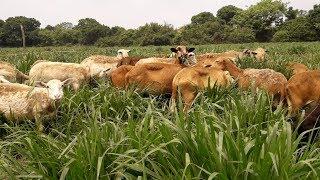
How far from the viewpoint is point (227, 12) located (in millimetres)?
81625

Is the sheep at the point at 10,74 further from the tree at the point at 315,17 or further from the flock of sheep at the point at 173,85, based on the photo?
the tree at the point at 315,17

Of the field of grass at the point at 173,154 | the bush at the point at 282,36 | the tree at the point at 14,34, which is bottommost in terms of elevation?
the bush at the point at 282,36

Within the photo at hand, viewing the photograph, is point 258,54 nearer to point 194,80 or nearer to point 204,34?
point 194,80

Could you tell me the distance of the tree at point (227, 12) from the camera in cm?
8100

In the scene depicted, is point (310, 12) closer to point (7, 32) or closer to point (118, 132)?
point (7, 32)

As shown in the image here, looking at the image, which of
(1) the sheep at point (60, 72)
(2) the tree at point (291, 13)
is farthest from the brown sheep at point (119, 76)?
(2) the tree at point (291, 13)

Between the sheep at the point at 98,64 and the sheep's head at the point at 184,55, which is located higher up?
the sheep's head at the point at 184,55

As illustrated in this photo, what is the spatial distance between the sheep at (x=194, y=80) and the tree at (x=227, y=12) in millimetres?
74664

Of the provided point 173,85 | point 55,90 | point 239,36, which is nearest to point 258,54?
point 173,85

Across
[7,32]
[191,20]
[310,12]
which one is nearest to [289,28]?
[310,12]

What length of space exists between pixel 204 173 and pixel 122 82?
6.07 metres

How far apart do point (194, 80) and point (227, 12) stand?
7630cm

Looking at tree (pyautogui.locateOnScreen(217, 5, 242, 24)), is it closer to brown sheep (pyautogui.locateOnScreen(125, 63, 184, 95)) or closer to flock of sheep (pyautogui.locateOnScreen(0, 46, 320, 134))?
flock of sheep (pyautogui.locateOnScreen(0, 46, 320, 134))

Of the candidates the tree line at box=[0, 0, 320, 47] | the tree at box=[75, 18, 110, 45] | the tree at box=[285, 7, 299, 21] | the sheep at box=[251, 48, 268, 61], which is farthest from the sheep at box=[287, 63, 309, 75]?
the tree at box=[285, 7, 299, 21]
